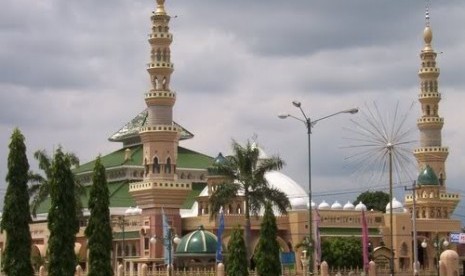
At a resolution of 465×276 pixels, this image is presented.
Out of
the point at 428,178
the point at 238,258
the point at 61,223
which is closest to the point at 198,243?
the point at 238,258

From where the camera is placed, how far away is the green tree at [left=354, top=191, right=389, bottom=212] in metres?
111

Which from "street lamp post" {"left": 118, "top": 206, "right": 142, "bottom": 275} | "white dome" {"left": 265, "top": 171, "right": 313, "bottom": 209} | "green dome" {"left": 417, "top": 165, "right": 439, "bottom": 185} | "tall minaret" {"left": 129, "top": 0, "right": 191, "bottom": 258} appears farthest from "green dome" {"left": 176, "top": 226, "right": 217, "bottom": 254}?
"green dome" {"left": 417, "top": 165, "right": 439, "bottom": 185}

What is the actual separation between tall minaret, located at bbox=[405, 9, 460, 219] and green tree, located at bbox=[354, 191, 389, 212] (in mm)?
25650

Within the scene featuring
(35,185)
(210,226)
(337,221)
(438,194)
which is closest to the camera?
(35,185)

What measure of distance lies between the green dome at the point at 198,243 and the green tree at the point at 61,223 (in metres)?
20.3

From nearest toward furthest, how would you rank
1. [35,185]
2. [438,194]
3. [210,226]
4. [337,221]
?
1. [35,185]
2. [210,226]
3. [337,221]
4. [438,194]

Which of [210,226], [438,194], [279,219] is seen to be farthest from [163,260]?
[438,194]

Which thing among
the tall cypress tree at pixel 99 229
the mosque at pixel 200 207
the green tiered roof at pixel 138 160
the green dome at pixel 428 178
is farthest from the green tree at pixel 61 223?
the green tiered roof at pixel 138 160

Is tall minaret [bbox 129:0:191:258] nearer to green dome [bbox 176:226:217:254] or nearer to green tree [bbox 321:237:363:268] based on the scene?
green dome [bbox 176:226:217:254]

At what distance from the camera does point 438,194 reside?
271 ft

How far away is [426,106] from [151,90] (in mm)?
25190

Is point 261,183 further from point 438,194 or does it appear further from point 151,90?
point 438,194

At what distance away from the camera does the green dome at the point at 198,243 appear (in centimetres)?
6775

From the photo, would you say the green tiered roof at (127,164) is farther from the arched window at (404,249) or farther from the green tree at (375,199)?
the green tree at (375,199)
